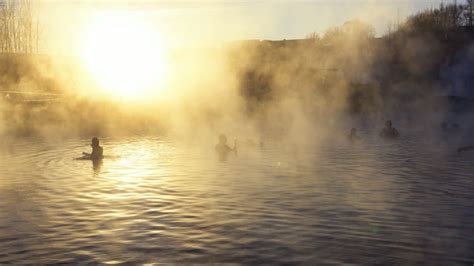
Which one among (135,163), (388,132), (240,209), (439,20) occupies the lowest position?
(240,209)

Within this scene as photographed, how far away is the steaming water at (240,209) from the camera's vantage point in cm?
828

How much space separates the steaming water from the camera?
8281 mm

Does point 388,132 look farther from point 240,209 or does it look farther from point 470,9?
point 470,9

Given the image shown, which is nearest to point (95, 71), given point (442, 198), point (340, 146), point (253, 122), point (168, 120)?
point (168, 120)

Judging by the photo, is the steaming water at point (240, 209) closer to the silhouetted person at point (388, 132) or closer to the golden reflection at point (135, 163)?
the golden reflection at point (135, 163)

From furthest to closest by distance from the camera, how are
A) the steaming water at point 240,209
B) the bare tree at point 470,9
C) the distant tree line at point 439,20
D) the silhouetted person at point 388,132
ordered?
the bare tree at point 470,9 < the distant tree line at point 439,20 < the silhouetted person at point 388,132 < the steaming water at point 240,209

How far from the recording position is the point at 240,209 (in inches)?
430

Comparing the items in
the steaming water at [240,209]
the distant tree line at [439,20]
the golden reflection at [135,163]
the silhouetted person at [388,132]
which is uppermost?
the distant tree line at [439,20]

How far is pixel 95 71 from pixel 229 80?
13.2m

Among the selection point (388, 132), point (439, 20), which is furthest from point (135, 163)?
point (439, 20)

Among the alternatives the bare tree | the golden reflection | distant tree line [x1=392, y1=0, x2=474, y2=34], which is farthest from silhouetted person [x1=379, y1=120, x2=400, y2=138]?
the bare tree

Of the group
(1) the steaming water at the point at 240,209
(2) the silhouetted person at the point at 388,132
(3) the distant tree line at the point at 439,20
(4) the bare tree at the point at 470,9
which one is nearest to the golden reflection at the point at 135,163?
(1) the steaming water at the point at 240,209

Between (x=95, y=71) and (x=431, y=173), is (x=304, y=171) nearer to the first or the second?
(x=431, y=173)

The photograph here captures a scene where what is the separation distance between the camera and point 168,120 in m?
33.5
